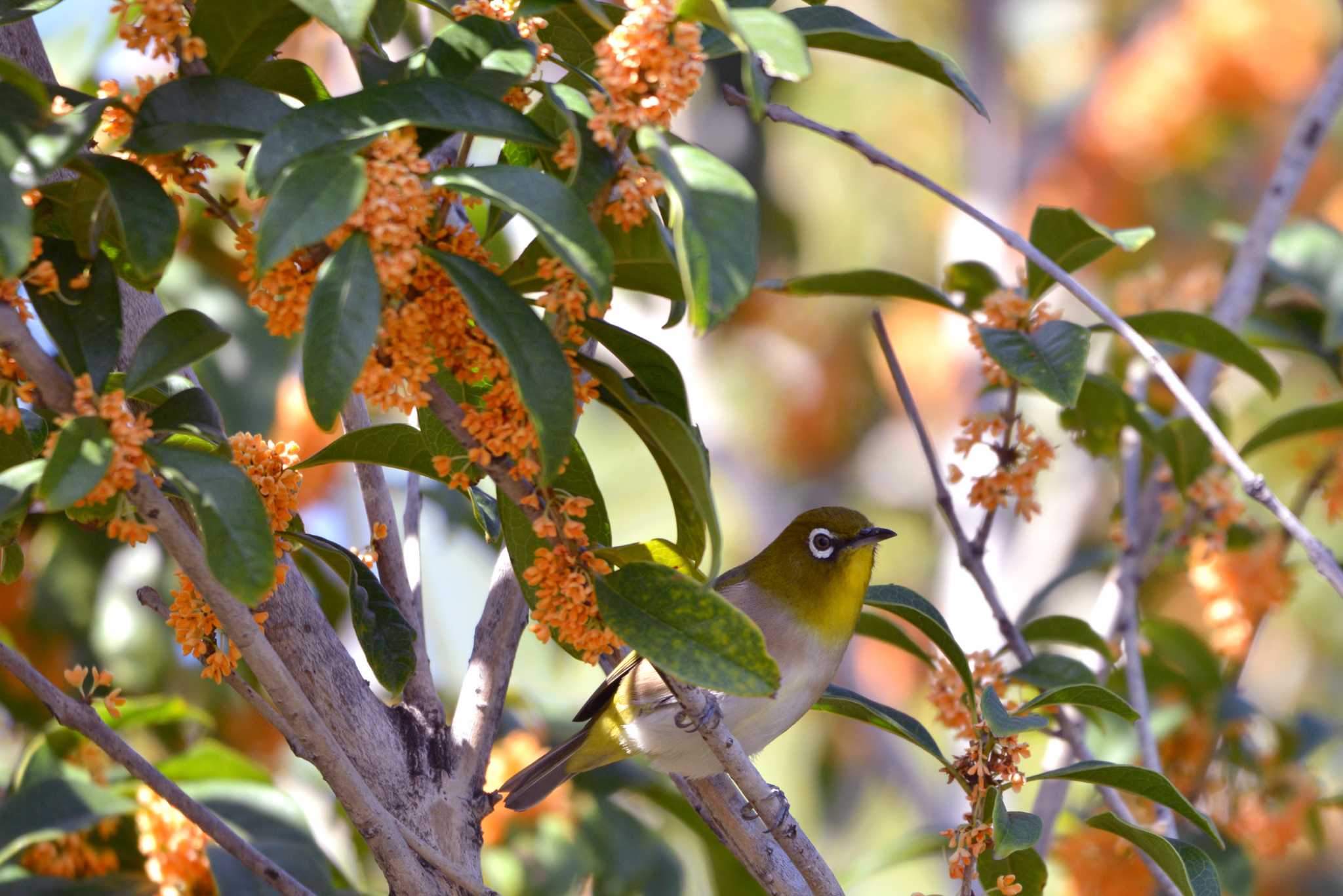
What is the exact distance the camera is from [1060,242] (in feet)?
8.95

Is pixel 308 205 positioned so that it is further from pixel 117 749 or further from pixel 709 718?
pixel 117 749

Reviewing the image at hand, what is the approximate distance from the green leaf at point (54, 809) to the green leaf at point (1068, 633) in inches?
78.8

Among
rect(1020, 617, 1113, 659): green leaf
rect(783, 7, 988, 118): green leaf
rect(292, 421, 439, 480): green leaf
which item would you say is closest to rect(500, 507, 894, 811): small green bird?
rect(1020, 617, 1113, 659): green leaf

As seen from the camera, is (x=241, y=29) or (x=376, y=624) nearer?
(x=241, y=29)

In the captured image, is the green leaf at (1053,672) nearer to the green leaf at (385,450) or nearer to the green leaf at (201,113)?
the green leaf at (385,450)

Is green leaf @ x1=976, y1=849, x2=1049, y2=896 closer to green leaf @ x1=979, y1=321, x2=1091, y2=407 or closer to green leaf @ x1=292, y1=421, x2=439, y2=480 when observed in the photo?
green leaf @ x1=979, y1=321, x2=1091, y2=407

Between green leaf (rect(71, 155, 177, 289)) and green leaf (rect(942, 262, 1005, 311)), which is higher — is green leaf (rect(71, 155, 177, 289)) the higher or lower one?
the lower one

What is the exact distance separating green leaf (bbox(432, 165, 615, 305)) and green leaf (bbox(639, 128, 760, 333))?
86 mm

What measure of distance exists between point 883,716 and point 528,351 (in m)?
1.19

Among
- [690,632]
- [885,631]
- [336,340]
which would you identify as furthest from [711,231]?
[885,631]

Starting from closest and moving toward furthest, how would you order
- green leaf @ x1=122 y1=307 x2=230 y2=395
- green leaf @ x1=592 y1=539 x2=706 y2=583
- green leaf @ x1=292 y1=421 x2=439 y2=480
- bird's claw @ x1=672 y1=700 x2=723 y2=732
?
1. green leaf @ x1=122 y1=307 x2=230 y2=395
2. bird's claw @ x1=672 y1=700 x2=723 y2=732
3. green leaf @ x1=592 y1=539 x2=706 y2=583
4. green leaf @ x1=292 y1=421 x2=439 y2=480

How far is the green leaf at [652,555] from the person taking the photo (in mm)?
1757

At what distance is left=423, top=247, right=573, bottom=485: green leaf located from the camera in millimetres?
1393

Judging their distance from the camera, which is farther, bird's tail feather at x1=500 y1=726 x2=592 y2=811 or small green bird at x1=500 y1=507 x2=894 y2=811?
bird's tail feather at x1=500 y1=726 x2=592 y2=811
